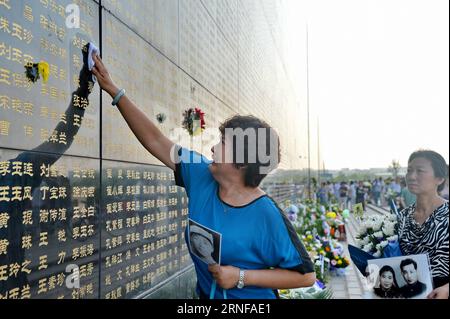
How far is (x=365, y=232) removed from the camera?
2051mm

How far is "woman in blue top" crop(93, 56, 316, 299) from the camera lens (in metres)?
1.49

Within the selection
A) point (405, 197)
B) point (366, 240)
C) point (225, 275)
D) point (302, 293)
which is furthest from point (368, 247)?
point (225, 275)

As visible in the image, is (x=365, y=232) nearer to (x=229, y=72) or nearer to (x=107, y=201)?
(x=107, y=201)

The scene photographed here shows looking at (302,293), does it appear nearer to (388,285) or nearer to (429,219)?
(388,285)

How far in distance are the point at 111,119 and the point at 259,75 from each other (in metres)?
1.92

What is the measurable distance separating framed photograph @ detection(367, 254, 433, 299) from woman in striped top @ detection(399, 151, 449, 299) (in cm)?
3

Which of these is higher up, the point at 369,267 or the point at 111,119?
the point at 111,119

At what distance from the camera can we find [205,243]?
1371 millimetres

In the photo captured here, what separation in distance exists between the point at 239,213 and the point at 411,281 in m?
0.79

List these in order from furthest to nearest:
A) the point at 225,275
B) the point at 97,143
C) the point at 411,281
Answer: the point at 411,281, the point at 97,143, the point at 225,275

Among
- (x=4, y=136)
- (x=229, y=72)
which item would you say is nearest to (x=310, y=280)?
(x=4, y=136)

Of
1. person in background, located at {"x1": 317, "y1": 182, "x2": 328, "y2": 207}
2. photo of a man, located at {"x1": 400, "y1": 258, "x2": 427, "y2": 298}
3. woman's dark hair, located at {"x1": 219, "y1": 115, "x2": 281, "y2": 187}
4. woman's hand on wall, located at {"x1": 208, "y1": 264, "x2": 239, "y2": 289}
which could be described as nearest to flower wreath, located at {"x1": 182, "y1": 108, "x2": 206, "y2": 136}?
woman's dark hair, located at {"x1": 219, "y1": 115, "x2": 281, "y2": 187}

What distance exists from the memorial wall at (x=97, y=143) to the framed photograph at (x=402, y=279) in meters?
0.93

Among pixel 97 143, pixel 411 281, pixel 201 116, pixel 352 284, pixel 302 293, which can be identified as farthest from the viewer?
pixel 201 116
